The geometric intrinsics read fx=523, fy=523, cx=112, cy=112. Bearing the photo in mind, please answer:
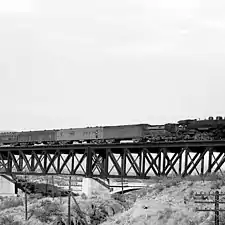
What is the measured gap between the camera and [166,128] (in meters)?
52.9

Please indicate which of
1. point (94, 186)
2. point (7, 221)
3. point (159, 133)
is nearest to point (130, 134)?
point (159, 133)

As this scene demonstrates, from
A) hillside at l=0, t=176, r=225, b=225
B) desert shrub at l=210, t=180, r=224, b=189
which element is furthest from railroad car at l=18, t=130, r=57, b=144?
desert shrub at l=210, t=180, r=224, b=189

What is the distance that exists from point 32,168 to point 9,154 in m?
5.17

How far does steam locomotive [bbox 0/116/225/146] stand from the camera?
1941 inches

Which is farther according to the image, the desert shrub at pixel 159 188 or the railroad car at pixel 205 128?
the railroad car at pixel 205 128

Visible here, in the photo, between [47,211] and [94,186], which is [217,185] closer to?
[47,211]

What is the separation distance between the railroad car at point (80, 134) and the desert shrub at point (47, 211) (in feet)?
50.0

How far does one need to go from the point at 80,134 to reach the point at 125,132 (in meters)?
7.47

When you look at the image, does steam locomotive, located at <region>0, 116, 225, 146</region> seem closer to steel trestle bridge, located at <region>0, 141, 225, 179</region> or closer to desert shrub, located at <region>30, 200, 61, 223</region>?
steel trestle bridge, located at <region>0, 141, 225, 179</region>

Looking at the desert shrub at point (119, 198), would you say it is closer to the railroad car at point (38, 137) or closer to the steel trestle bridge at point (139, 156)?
the steel trestle bridge at point (139, 156)

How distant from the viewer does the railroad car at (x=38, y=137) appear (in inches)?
2591

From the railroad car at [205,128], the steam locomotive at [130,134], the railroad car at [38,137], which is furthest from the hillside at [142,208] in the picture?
the railroad car at [38,137]

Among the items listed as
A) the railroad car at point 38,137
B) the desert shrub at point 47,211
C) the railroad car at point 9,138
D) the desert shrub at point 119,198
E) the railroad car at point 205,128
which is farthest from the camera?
the railroad car at point 9,138

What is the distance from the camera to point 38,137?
67.1 m
